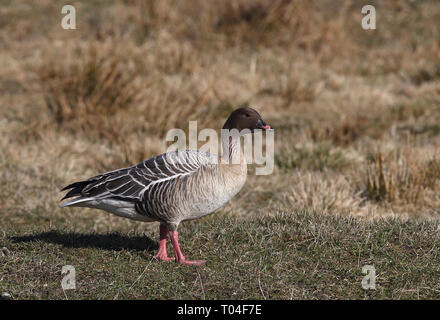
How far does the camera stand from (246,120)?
18.2 feet

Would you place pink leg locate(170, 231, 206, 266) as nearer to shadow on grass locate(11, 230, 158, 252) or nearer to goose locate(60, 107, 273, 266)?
goose locate(60, 107, 273, 266)

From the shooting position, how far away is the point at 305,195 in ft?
25.5

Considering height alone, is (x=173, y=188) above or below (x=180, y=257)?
above

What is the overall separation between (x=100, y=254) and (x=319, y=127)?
6.46 meters

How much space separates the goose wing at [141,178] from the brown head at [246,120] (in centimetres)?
39

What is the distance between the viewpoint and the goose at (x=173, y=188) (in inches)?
203

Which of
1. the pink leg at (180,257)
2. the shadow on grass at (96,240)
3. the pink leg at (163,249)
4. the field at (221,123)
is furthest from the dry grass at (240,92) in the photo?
the pink leg at (180,257)

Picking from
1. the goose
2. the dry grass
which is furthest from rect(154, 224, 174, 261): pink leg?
the dry grass

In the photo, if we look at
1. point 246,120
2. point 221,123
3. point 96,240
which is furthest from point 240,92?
point 96,240

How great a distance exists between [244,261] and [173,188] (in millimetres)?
891

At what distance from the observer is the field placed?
16.5 ft

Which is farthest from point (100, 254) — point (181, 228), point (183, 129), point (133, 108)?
point (133, 108)

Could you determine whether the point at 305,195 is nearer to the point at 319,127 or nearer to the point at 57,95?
the point at 319,127

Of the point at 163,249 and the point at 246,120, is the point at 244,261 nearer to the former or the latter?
the point at 163,249
